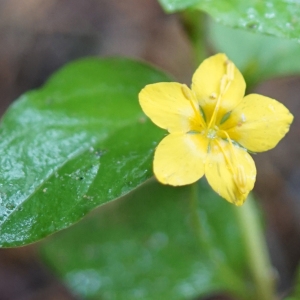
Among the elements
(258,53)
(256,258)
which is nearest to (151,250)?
(256,258)

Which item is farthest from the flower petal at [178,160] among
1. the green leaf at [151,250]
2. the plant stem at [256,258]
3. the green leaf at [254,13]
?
the green leaf at [151,250]

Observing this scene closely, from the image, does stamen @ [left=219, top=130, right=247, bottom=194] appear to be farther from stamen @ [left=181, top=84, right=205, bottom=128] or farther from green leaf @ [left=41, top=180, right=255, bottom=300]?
green leaf @ [left=41, top=180, right=255, bottom=300]

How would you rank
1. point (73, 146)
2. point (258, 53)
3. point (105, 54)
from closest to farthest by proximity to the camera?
point (73, 146)
point (258, 53)
point (105, 54)

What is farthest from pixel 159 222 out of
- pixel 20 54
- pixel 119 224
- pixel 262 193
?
pixel 20 54

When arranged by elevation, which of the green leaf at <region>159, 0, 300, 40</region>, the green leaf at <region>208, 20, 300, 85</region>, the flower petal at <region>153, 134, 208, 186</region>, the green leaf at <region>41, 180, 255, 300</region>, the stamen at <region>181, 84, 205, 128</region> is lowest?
the green leaf at <region>41, 180, 255, 300</region>

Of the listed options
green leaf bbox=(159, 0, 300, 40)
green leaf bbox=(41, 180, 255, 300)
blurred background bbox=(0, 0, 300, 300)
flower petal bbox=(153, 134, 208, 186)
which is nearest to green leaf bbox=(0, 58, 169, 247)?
flower petal bbox=(153, 134, 208, 186)

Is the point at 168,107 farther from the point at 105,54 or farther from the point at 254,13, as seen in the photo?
the point at 105,54

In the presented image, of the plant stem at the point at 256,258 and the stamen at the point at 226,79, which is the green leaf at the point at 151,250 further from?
the stamen at the point at 226,79
